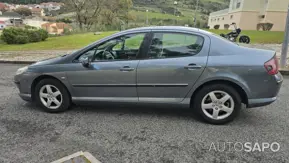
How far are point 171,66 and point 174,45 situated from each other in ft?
1.21

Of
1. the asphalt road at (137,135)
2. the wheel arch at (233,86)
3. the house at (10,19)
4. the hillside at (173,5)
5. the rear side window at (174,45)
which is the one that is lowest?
the asphalt road at (137,135)

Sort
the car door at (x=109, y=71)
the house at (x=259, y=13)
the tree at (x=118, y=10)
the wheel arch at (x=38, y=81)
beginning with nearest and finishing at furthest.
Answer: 1. the car door at (x=109, y=71)
2. the wheel arch at (x=38, y=81)
3. the house at (x=259, y=13)
4. the tree at (x=118, y=10)

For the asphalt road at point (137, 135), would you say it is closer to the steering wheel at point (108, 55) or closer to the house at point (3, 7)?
the steering wheel at point (108, 55)

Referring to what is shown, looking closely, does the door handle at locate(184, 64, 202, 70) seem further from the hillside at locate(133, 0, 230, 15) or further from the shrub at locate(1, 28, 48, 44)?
the hillside at locate(133, 0, 230, 15)

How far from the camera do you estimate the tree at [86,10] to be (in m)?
33.8

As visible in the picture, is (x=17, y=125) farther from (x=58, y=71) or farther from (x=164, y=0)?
(x=164, y=0)

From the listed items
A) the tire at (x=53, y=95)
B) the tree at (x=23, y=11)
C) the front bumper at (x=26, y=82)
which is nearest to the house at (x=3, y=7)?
the tree at (x=23, y=11)

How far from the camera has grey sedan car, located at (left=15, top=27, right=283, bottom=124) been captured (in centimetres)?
312

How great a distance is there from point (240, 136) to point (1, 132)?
350 centimetres

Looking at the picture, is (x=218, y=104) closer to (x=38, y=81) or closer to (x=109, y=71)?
(x=109, y=71)

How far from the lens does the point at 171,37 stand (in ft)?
11.1

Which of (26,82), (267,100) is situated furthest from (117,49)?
(267,100)

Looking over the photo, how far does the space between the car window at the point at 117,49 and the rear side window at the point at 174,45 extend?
261mm

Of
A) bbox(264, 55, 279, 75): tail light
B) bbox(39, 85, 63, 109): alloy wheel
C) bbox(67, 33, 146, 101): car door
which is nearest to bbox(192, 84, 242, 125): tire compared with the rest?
bbox(264, 55, 279, 75): tail light
